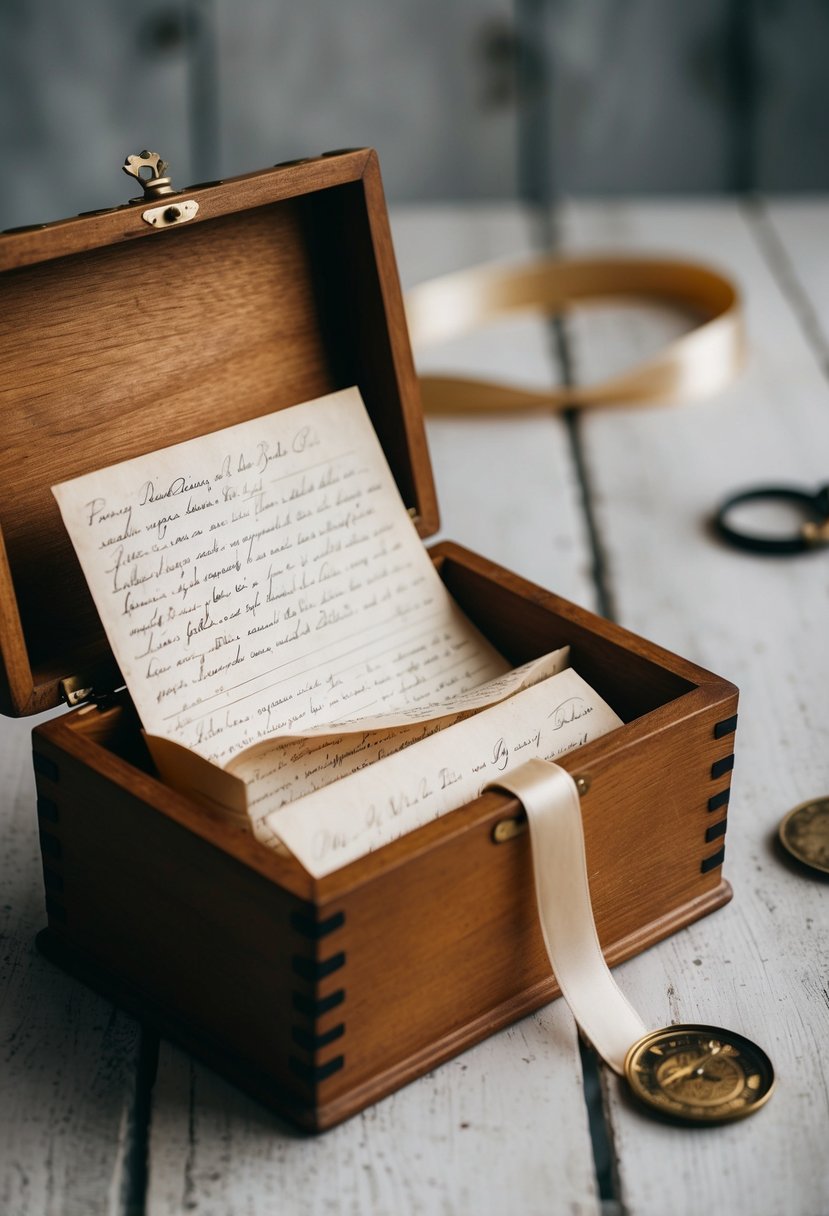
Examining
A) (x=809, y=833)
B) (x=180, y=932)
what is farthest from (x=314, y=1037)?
(x=809, y=833)

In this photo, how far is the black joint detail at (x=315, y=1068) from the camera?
106cm

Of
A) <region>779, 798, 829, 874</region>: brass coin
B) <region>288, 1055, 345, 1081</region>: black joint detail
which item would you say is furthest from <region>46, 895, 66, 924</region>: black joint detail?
<region>779, 798, 829, 874</region>: brass coin

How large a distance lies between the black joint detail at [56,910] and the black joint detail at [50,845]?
0.04 meters

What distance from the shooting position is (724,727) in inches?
49.0

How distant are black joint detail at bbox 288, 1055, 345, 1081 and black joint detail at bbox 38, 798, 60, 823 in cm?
28

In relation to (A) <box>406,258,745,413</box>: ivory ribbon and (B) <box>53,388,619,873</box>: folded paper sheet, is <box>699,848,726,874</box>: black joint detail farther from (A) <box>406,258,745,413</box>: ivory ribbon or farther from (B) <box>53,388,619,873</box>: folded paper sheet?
(A) <box>406,258,745,413</box>: ivory ribbon

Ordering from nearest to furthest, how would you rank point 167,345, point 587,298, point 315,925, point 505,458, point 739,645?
1. point 315,925
2. point 167,345
3. point 739,645
4. point 505,458
5. point 587,298

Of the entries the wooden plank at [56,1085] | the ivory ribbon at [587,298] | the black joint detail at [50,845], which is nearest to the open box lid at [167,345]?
the black joint detail at [50,845]

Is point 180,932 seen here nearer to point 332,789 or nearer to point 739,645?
point 332,789

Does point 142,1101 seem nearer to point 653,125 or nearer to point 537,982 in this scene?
point 537,982

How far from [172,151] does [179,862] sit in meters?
2.36

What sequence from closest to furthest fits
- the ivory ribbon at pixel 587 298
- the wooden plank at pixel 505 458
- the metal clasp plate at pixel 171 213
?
the metal clasp plate at pixel 171 213 < the wooden plank at pixel 505 458 < the ivory ribbon at pixel 587 298

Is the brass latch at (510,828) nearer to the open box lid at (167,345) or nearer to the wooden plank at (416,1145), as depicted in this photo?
the wooden plank at (416,1145)

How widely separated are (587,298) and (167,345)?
1548 mm
